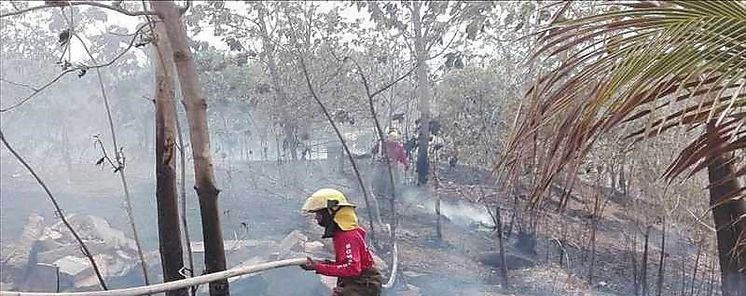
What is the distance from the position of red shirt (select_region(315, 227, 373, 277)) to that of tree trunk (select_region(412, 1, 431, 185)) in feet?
17.2

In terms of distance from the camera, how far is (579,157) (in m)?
1.47

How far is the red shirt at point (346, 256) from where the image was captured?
288 centimetres

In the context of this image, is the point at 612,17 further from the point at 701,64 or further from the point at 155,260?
the point at 155,260

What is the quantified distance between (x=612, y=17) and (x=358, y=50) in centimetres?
689

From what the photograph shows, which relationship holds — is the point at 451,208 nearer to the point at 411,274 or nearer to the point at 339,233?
the point at 411,274

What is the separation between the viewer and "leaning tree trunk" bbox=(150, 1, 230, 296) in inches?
133

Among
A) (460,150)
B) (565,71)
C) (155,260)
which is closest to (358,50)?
(460,150)

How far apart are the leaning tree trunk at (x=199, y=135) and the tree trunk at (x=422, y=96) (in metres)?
4.72

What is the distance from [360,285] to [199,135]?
113 centimetres

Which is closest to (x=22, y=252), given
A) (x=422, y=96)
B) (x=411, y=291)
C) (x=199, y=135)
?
(x=411, y=291)

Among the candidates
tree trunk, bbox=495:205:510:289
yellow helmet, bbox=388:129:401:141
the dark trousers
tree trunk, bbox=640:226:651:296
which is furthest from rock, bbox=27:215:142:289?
tree trunk, bbox=640:226:651:296

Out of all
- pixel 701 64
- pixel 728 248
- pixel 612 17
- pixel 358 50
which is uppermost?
pixel 358 50

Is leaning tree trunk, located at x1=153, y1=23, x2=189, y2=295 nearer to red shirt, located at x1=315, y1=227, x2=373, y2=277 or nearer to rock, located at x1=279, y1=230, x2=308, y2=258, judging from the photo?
red shirt, located at x1=315, y1=227, x2=373, y2=277

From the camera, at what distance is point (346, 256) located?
9.48 feet
